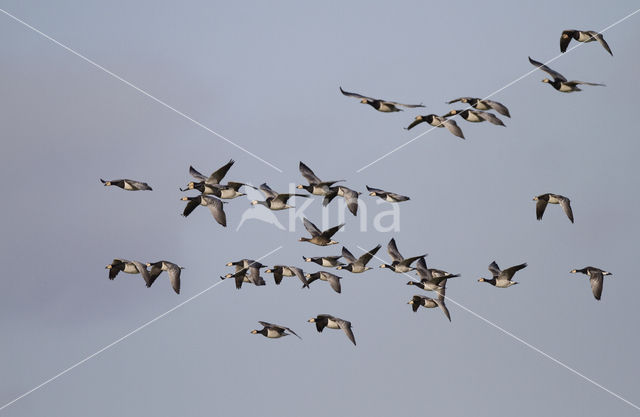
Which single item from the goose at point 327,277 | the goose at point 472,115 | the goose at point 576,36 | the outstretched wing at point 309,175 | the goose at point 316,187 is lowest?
the goose at point 327,277

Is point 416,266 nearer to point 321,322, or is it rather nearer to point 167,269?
point 321,322

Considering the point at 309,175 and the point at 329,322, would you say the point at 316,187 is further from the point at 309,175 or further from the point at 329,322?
the point at 329,322

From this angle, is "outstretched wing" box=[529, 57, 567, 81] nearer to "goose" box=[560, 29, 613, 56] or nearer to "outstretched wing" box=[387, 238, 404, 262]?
"goose" box=[560, 29, 613, 56]

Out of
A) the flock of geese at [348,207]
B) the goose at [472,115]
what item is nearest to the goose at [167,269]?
the flock of geese at [348,207]

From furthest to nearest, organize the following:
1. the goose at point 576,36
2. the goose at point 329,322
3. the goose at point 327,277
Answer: the goose at point 327,277, the goose at point 329,322, the goose at point 576,36

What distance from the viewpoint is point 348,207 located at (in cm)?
5406

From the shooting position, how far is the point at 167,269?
56.6 metres

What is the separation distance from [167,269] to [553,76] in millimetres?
18830

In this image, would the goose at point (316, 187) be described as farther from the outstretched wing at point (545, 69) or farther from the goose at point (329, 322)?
the outstretched wing at point (545, 69)

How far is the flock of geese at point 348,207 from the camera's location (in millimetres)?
52688

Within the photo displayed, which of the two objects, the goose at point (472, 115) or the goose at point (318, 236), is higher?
the goose at point (472, 115)

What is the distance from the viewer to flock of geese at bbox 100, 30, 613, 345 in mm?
52688

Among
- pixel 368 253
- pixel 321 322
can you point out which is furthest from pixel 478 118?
pixel 321 322

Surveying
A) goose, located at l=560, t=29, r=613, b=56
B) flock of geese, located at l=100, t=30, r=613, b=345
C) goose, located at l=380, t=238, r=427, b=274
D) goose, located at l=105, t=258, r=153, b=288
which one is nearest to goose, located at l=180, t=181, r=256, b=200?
flock of geese, located at l=100, t=30, r=613, b=345
